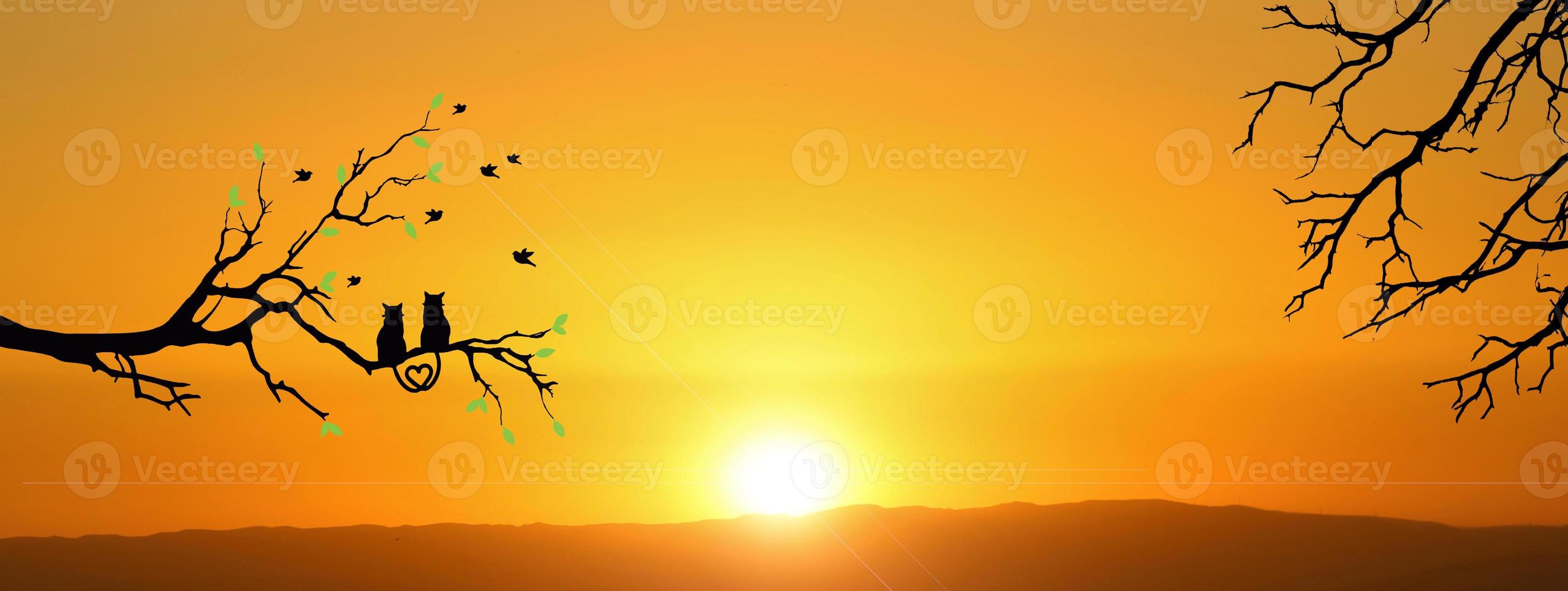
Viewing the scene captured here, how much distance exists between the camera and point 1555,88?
6.42 metres

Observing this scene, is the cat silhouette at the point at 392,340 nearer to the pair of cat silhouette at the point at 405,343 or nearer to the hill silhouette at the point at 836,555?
the pair of cat silhouette at the point at 405,343

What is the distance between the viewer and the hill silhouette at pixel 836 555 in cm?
3067

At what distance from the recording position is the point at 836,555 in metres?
30.9

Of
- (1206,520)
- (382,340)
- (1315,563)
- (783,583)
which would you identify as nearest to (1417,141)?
(382,340)

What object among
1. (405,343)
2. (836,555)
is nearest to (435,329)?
(405,343)

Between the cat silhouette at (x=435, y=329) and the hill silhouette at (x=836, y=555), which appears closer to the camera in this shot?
the cat silhouette at (x=435, y=329)

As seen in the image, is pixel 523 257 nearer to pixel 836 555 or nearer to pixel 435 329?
pixel 435 329

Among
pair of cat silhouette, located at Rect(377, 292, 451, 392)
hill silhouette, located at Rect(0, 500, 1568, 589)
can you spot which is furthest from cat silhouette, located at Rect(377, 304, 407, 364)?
hill silhouette, located at Rect(0, 500, 1568, 589)

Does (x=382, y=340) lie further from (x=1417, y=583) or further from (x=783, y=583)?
(x=1417, y=583)

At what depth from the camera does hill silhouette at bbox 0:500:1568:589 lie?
3067 cm

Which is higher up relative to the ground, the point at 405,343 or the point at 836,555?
the point at 836,555

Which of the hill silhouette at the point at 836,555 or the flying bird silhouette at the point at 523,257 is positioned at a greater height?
the hill silhouette at the point at 836,555

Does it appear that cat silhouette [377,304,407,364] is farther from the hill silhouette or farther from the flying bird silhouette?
the hill silhouette

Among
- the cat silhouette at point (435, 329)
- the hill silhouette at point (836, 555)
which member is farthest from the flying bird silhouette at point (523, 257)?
the hill silhouette at point (836, 555)
